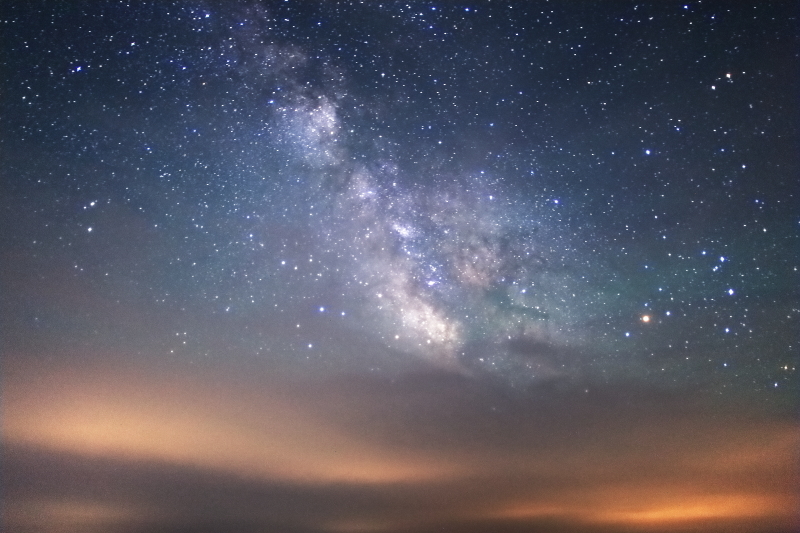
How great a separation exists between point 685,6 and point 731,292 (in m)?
5.38

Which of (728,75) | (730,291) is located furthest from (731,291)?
(728,75)

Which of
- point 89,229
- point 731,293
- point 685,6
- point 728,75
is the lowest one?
point 731,293

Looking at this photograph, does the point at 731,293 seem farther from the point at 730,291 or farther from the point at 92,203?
the point at 92,203

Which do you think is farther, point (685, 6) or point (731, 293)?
point (731, 293)

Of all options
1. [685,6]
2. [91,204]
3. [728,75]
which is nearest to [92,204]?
[91,204]

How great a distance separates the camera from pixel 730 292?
374 inches

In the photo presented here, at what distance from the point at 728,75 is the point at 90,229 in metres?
11.7

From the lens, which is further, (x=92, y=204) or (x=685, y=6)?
(x=92, y=204)

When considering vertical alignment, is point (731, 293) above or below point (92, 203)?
below

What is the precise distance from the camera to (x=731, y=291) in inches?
373

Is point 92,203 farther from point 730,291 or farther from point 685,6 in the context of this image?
point 730,291

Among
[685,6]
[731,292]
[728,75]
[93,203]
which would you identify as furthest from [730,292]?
[93,203]

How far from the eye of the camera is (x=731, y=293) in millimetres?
9508

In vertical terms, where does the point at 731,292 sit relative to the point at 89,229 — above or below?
below
